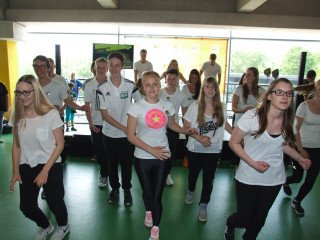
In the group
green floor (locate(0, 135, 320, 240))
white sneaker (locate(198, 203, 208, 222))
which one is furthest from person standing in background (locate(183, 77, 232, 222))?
green floor (locate(0, 135, 320, 240))

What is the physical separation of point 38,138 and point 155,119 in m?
0.97

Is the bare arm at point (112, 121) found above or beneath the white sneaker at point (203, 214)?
above

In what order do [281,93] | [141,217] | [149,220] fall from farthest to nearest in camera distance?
[141,217] < [149,220] < [281,93]

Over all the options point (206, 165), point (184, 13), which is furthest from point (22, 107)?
point (184, 13)

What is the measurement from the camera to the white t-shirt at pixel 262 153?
209cm

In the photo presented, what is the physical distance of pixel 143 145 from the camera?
2.42 metres

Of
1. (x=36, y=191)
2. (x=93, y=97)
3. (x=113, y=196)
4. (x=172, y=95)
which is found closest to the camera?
(x=36, y=191)

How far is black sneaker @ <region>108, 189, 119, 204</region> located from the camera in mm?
3510

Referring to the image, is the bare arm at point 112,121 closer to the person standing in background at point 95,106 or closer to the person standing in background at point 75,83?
the person standing in background at point 95,106

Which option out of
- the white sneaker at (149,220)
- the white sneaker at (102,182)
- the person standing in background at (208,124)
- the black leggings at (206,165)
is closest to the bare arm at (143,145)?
the person standing in background at (208,124)

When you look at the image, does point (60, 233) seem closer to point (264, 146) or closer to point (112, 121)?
point (112, 121)

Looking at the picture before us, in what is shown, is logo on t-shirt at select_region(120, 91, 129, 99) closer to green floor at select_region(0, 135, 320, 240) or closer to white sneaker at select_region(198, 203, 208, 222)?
green floor at select_region(0, 135, 320, 240)

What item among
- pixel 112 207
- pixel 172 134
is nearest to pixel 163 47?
pixel 172 134

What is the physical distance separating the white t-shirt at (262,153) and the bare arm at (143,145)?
2.22 feet
